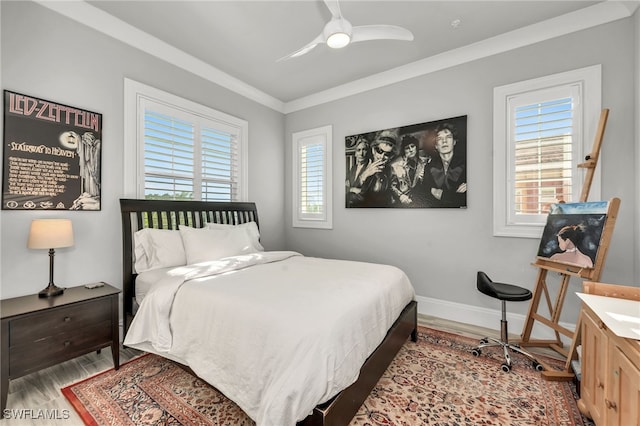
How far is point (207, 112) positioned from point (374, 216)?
2620 mm

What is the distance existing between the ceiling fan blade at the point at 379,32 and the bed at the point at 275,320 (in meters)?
1.99

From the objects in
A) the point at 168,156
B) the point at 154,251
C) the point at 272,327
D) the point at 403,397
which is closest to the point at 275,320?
the point at 272,327

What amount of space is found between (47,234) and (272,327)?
6.21 feet

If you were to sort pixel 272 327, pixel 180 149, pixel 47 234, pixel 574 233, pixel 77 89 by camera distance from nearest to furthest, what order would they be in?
pixel 272 327 → pixel 47 234 → pixel 574 233 → pixel 77 89 → pixel 180 149

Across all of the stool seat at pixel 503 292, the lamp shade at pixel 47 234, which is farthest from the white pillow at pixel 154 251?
the stool seat at pixel 503 292

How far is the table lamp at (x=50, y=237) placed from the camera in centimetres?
205

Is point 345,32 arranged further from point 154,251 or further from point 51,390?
point 51,390

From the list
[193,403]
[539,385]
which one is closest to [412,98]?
[539,385]

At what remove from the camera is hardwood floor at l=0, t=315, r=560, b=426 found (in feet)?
5.73

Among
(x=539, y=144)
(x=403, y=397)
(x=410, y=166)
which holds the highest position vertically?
(x=539, y=144)

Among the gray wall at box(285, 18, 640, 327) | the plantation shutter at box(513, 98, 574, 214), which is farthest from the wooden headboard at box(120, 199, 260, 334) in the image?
the plantation shutter at box(513, 98, 574, 214)

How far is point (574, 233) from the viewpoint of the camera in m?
2.29

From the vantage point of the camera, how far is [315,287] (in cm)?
205

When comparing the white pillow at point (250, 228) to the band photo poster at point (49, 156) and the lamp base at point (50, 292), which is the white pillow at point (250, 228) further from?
the lamp base at point (50, 292)
